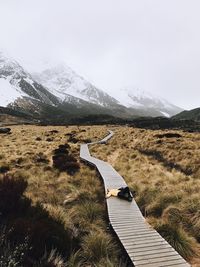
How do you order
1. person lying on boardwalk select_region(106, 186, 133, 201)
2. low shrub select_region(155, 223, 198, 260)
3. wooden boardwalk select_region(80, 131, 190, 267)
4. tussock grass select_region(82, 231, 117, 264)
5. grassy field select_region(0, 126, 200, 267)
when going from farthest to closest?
person lying on boardwalk select_region(106, 186, 133, 201) < low shrub select_region(155, 223, 198, 260) < tussock grass select_region(82, 231, 117, 264) < grassy field select_region(0, 126, 200, 267) < wooden boardwalk select_region(80, 131, 190, 267)

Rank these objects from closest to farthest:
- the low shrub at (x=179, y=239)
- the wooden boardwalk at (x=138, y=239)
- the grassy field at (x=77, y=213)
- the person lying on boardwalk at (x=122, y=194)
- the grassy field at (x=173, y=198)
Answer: the wooden boardwalk at (x=138, y=239) < the grassy field at (x=77, y=213) < the low shrub at (x=179, y=239) < the grassy field at (x=173, y=198) < the person lying on boardwalk at (x=122, y=194)

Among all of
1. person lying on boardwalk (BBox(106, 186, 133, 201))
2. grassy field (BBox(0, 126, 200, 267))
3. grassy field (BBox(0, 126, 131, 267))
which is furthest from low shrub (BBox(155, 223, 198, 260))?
person lying on boardwalk (BBox(106, 186, 133, 201))

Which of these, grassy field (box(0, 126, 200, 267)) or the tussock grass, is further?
the tussock grass

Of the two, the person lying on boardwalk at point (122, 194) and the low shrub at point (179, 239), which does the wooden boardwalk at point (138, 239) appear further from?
the low shrub at point (179, 239)

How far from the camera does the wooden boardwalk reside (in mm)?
7723

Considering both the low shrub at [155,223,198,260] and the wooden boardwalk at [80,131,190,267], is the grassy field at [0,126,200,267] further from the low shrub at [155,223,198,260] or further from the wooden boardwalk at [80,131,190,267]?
the wooden boardwalk at [80,131,190,267]

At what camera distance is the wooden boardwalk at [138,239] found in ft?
25.3

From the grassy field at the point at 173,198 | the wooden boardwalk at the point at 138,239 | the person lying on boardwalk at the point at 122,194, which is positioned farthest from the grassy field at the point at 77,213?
the person lying on boardwalk at the point at 122,194

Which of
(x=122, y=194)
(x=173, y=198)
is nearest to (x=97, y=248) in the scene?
(x=122, y=194)

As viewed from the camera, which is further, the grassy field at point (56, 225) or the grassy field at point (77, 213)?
the grassy field at point (77, 213)

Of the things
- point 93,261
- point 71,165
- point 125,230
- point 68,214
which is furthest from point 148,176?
point 93,261

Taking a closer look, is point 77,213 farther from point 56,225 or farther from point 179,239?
point 179,239

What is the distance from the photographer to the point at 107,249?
8.79 m

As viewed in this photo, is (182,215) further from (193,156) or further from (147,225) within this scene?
(193,156)
